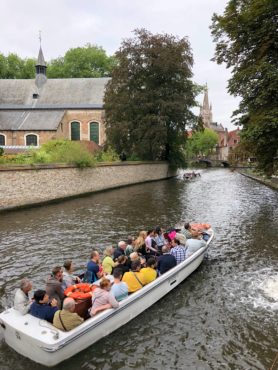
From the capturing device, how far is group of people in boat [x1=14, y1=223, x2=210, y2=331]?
673 centimetres

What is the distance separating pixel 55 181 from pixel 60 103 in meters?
27.1

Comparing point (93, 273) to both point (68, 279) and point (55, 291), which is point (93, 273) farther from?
point (55, 291)

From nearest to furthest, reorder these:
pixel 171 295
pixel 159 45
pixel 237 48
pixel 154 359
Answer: pixel 154 359, pixel 171 295, pixel 237 48, pixel 159 45

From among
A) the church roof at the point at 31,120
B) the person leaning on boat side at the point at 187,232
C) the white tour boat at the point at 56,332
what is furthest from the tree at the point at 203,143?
the white tour boat at the point at 56,332

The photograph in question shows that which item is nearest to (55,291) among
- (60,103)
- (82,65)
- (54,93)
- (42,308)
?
(42,308)

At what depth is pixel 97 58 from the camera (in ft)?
200

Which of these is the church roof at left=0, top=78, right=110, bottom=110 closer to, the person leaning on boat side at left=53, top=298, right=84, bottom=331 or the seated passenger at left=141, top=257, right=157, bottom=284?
the seated passenger at left=141, top=257, right=157, bottom=284

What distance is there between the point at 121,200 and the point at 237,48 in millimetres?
12130

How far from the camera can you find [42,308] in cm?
675

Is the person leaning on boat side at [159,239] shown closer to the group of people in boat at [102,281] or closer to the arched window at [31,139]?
the group of people in boat at [102,281]

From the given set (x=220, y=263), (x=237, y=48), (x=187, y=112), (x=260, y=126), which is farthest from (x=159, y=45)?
(x=220, y=263)

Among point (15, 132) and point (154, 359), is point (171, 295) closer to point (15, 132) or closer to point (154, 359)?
point (154, 359)

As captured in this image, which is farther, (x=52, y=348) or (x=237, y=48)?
(x=237, y=48)

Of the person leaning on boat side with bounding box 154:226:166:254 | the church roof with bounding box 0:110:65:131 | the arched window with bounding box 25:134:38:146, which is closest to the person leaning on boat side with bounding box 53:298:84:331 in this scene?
the person leaning on boat side with bounding box 154:226:166:254
